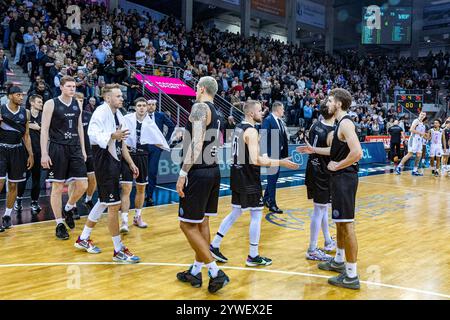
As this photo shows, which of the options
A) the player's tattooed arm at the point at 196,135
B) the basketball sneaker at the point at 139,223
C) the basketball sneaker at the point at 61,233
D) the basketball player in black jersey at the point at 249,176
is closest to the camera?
the player's tattooed arm at the point at 196,135

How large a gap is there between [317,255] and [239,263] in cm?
95

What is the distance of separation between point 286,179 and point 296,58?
49.8 feet

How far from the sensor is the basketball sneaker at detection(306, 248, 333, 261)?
504cm

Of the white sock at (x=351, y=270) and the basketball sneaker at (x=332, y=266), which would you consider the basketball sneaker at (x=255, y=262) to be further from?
the white sock at (x=351, y=270)

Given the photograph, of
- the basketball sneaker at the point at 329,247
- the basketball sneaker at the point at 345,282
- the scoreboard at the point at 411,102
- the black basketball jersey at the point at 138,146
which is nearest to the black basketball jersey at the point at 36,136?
the black basketball jersey at the point at 138,146

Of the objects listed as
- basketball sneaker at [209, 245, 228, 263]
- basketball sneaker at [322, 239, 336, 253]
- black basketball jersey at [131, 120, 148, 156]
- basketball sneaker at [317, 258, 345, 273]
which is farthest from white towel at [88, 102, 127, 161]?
basketball sneaker at [322, 239, 336, 253]

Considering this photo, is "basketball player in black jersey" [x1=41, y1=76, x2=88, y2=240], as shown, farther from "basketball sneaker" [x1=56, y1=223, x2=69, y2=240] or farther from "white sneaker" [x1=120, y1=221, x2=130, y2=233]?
"white sneaker" [x1=120, y1=221, x2=130, y2=233]

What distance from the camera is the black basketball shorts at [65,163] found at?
5.72m

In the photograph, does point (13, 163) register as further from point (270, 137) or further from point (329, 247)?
point (329, 247)

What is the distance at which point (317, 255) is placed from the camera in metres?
5.06

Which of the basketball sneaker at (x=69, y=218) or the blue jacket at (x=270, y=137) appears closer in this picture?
the basketball sneaker at (x=69, y=218)

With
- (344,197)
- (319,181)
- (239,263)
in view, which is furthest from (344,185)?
(239,263)

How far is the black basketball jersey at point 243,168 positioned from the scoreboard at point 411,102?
21366mm
